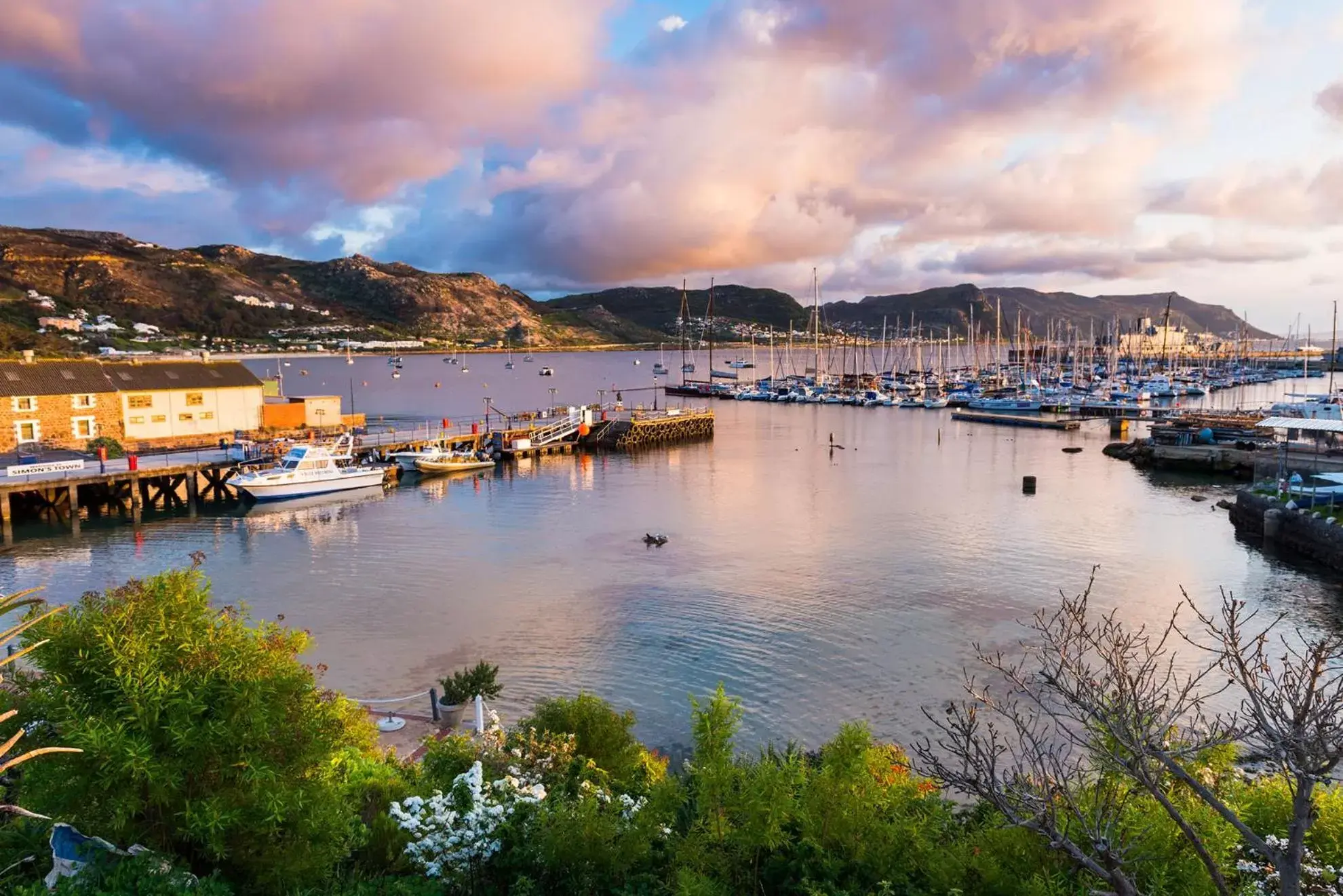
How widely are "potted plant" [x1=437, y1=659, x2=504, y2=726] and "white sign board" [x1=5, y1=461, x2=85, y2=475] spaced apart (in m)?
39.1

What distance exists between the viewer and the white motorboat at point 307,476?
160ft

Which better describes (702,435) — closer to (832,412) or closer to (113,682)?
(832,412)

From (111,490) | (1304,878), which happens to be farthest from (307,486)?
(1304,878)

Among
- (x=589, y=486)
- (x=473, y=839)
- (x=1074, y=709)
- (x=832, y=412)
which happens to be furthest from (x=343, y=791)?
(x=832, y=412)

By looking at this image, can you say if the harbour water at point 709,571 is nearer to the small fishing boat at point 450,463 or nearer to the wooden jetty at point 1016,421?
the small fishing boat at point 450,463

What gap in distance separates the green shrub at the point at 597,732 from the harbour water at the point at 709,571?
15.1 ft

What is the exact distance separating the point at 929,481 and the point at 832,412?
2036 inches

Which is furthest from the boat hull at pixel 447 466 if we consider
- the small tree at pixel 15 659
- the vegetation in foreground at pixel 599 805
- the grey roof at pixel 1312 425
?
the small tree at pixel 15 659

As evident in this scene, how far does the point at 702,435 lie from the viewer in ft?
273

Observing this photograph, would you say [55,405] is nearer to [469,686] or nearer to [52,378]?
[52,378]

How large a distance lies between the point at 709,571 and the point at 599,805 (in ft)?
77.2

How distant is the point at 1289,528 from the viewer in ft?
123

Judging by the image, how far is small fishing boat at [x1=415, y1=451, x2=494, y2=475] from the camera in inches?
2324

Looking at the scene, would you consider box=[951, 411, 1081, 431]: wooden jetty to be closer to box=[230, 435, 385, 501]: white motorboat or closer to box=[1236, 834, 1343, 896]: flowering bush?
box=[230, 435, 385, 501]: white motorboat
